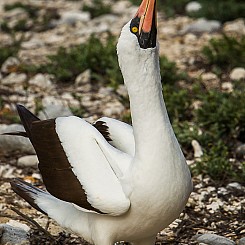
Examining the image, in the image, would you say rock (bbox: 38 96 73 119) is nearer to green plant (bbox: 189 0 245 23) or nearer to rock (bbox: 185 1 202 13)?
green plant (bbox: 189 0 245 23)

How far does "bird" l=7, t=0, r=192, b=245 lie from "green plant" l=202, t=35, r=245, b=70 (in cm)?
429

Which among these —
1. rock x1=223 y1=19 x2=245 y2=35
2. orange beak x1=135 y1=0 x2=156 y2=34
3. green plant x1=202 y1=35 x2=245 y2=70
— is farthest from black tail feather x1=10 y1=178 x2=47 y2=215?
rock x1=223 y1=19 x2=245 y2=35

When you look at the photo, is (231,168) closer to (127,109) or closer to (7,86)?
(127,109)

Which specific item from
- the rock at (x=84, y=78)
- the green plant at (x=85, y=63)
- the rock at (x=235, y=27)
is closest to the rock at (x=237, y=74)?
the green plant at (x=85, y=63)

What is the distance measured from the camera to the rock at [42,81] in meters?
8.15

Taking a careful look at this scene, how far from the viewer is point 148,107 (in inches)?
156

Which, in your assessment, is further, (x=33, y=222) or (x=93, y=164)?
(x=33, y=222)

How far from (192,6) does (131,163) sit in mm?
7461

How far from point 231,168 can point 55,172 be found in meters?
2.08

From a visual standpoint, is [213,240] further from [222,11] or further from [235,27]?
[222,11]

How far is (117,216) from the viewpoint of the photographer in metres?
4.00

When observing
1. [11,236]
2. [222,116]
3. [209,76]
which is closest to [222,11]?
[209,76]

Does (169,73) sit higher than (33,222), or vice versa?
(33,222)

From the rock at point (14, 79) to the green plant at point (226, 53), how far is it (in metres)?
1.90
